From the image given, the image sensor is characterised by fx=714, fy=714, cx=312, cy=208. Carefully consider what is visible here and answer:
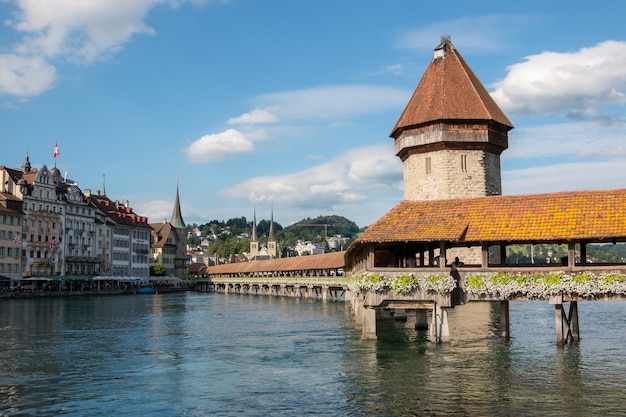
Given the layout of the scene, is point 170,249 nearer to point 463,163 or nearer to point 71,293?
point 71,293

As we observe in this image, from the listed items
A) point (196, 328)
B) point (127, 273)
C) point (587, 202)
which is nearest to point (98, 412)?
point (587, 202)

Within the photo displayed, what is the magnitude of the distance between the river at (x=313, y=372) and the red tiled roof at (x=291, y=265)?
3427 centimetres

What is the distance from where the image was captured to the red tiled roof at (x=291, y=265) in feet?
227

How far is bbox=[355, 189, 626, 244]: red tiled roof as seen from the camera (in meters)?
21.5

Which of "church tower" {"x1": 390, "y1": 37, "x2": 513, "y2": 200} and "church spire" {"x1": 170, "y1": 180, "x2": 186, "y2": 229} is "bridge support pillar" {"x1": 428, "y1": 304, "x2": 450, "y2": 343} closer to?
"church tower" {"x1": 390, "y1": 37, "x2": 513, "y2": 200}

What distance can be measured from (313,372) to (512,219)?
8073 millimetres

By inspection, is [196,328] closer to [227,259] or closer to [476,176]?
[476,176]

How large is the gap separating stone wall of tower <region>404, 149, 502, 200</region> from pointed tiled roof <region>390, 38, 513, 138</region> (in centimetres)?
243

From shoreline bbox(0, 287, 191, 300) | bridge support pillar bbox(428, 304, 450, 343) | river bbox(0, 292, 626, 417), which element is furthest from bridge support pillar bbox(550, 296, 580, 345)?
shoreline bbox(0, 287, 191, 300)

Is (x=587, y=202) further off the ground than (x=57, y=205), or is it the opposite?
(x=57, y=205)

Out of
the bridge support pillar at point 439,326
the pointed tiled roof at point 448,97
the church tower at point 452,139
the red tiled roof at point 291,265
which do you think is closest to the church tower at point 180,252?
the red tiled roof at point 291,265

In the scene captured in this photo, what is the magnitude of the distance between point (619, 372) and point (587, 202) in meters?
5.67

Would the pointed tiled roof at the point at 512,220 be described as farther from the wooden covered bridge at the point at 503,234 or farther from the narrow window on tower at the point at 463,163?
the narrow window on tower at the point at 463,163

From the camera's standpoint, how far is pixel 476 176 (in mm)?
47000
